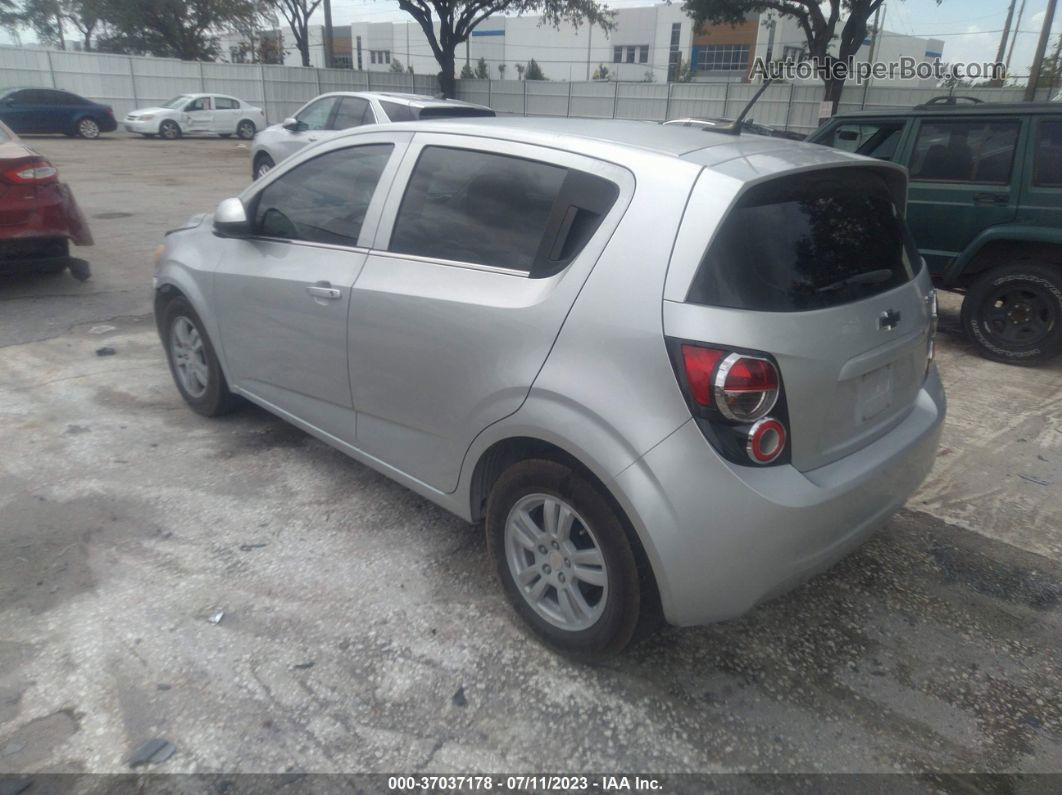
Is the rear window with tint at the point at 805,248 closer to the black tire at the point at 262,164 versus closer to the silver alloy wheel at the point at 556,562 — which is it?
the silver alloy wheel at the point at 556,562

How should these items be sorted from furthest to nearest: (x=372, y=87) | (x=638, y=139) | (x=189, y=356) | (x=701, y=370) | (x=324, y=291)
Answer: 1. (x=372, y=87)
2. (x=189, y=356)
3. (x=324, y=291)
4. (x=638, y=139)
5. (x=701, y=370)

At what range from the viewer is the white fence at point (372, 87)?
24.9 metres

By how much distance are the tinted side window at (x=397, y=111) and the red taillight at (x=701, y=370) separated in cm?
1006

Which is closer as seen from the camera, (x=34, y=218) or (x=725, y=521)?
(x=725, y=521)

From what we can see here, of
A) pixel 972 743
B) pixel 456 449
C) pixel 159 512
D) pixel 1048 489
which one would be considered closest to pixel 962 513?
pixel 1048 489

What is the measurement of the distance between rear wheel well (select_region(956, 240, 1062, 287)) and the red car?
25.2 feet

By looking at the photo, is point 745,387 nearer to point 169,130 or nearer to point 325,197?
point 325,197

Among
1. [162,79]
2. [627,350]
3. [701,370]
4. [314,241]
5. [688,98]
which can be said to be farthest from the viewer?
[162,79]

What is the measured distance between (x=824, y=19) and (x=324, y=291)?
21.9 m

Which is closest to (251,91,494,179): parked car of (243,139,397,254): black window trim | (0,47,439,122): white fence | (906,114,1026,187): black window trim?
(906,114,1026,187): black window trim

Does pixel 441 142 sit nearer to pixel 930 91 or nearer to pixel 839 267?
pixel 839 267

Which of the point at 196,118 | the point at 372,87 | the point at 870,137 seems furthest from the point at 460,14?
the point at 870,137

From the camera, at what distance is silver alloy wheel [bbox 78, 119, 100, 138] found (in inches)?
997

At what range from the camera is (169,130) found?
26734mm
